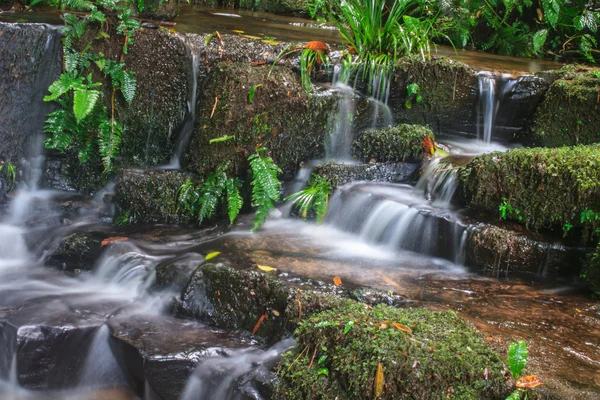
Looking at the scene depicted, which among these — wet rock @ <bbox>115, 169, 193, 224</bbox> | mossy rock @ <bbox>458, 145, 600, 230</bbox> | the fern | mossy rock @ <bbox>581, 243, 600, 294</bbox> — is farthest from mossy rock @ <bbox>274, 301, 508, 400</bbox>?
wet rock @ <bbox>115, 169, 193, 224</bbox>

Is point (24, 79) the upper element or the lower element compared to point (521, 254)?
upper

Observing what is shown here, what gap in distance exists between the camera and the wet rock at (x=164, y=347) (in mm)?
3857

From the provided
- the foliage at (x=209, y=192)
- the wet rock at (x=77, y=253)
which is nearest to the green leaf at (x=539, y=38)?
the foliage at (x=209, y=192)

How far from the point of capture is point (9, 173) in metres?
6.75

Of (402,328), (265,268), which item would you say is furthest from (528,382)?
(265,268)

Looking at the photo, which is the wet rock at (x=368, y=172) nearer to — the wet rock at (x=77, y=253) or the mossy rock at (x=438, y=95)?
the mossy rock at (x=438, y=95)

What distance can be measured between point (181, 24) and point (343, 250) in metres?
4.48

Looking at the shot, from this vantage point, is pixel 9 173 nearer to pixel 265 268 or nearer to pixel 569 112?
pixel 265 268

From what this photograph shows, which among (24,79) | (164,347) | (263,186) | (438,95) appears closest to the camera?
(164,347)

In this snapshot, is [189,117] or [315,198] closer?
[315,198]

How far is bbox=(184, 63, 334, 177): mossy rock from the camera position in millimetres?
6145

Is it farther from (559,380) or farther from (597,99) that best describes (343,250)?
(597,99)

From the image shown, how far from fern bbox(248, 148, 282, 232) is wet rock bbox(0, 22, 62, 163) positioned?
2642 millimetres

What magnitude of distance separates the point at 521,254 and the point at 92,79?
4785 millimetres
